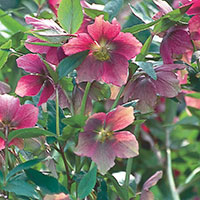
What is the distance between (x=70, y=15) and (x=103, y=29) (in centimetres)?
5

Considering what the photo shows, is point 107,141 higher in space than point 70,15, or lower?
lower

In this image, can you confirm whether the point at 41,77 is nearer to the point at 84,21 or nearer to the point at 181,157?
the point at 84,21

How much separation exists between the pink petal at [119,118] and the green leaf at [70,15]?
0.11m

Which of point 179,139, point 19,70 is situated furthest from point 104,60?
point 179,139

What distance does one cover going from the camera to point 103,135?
1.76 feet

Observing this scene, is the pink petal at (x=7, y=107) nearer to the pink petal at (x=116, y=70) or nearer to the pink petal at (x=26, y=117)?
the pink petal at (x=26, y=117)

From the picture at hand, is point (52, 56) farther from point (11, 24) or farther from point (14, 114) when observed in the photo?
point (11, 24)

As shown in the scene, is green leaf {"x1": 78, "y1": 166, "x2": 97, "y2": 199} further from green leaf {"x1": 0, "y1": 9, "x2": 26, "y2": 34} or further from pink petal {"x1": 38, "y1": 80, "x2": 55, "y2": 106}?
green leaf {"x1": 0, "y1": 9, "x2": 26, "y2": 34}

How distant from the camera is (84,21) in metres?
0.58

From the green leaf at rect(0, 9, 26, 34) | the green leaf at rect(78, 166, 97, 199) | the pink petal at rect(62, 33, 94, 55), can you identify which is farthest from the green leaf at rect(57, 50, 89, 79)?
the green leaf at rect(0, 9, 26, 34)

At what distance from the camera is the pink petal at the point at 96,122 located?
510mm

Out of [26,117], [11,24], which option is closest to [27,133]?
[26,117]

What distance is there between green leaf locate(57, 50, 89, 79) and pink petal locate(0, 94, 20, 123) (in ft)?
0.23

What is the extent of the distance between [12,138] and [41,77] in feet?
0.32
